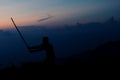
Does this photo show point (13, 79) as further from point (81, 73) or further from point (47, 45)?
A: point (81, 73)

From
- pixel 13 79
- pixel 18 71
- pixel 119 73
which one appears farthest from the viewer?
pixel 18 71

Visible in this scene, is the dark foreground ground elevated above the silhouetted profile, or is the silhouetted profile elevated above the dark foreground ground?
the silhouetted profile

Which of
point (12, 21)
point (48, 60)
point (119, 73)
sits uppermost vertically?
point (12, 21)

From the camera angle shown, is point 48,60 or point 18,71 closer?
point 48,60

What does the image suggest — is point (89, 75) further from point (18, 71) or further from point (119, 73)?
point (18, 71)

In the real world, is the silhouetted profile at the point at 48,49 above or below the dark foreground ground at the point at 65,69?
above

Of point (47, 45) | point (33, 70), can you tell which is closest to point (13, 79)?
point (33, 70)

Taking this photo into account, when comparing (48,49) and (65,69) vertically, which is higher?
(48,49)

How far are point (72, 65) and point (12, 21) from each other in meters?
3.35

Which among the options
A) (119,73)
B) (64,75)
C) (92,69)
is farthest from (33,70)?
(119,73)

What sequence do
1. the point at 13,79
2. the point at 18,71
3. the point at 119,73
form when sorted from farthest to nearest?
the point at 18,71 → the point at 13,79 → the point at 119,73

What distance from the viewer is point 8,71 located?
15125mm

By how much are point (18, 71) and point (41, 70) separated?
72.6 inches

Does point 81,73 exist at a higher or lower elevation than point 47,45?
lower
